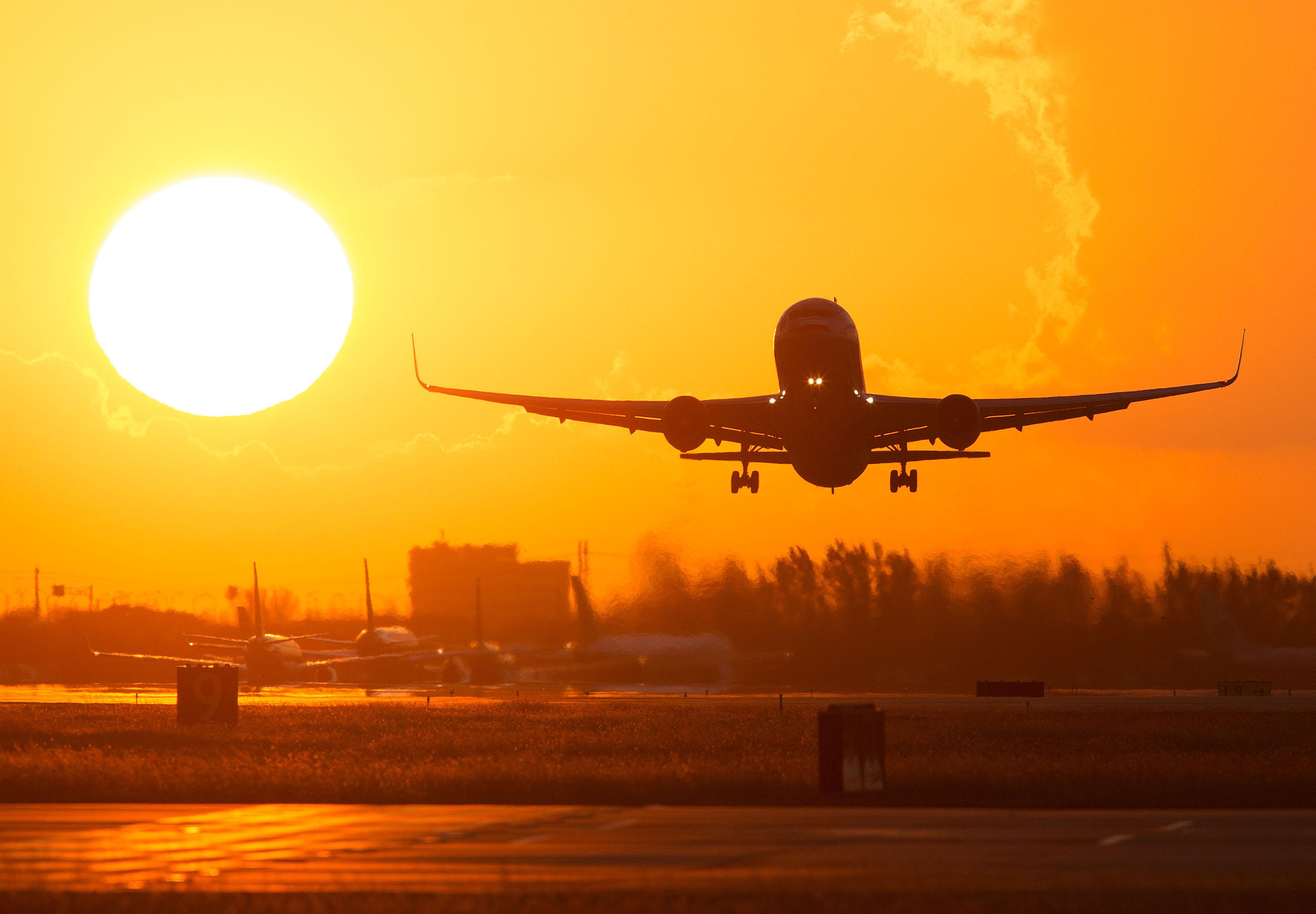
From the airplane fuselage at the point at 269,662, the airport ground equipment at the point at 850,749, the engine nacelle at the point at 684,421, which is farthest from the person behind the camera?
the airplane fuselage at the point at 269,662

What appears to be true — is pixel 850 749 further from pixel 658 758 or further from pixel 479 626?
pixel 479 626

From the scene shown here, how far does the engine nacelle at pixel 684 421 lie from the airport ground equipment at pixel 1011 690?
3431 cm

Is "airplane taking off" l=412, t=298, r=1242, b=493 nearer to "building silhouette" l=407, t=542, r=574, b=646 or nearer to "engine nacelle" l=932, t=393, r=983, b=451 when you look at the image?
"engine nacelle" l=932, t=393, r=983, b=451

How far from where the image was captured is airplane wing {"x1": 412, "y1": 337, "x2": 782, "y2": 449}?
5222cm

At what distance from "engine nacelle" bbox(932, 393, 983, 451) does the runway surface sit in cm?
2406

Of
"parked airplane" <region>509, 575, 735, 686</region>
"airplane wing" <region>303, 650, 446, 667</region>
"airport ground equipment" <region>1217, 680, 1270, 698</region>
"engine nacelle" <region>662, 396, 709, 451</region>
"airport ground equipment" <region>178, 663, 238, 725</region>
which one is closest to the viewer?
"engine nacelle" <region>662, 396, 709, 451</region>

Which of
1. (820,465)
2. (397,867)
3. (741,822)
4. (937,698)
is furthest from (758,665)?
(397,867)

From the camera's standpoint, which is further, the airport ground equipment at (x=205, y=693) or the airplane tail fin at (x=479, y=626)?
the airplane tail fin at (x=479, y=626)

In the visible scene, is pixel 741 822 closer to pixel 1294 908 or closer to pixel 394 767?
pixel 1294 908

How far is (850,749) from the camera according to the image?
2938 cm

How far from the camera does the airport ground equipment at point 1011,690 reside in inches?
3044

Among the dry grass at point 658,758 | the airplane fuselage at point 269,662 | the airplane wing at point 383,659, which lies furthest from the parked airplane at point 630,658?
the airplane fuselage at point 269,662

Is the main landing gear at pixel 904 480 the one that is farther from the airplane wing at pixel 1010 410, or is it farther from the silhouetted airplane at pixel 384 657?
the silhouetted airplane at pixel 384 657

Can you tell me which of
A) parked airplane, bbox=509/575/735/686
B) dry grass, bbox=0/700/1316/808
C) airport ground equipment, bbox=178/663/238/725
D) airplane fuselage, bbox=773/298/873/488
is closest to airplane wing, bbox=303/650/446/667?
parked airplane, bbox=509/575/735/686
